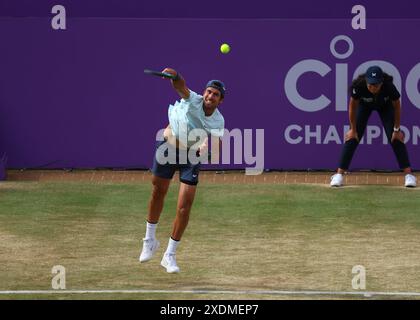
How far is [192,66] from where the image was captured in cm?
1769

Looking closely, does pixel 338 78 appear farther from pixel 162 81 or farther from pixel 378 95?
pixel 162 81

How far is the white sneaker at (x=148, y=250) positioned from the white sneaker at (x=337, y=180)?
5256 millimetres

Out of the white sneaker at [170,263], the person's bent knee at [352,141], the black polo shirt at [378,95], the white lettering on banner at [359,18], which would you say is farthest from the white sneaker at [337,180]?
the white sneaker at [170,263]

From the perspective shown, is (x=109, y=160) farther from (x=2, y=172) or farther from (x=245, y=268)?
(x=245, y=268)

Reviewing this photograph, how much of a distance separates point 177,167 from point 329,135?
20.3 ft

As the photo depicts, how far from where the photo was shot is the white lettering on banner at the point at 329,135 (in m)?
17.6

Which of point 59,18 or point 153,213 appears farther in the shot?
point 59,18

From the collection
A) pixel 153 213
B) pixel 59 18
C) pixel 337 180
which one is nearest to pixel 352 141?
pixel 337 180

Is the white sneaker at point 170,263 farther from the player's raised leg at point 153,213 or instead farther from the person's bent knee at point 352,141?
the person's bent knee at point 352,141

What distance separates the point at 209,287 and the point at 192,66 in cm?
721

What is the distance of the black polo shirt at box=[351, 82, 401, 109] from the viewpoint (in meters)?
16.4

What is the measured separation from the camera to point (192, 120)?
464 inches

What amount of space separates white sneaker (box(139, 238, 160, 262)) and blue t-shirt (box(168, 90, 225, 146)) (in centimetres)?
109

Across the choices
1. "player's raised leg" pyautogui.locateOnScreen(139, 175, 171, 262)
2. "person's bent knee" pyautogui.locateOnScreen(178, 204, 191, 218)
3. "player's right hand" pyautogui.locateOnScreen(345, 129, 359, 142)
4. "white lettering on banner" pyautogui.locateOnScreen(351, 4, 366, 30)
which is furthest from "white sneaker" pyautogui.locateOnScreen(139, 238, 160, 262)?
"white lettering on banner" pyautogui.locateOnScreen(351, 4, 366, 30)
